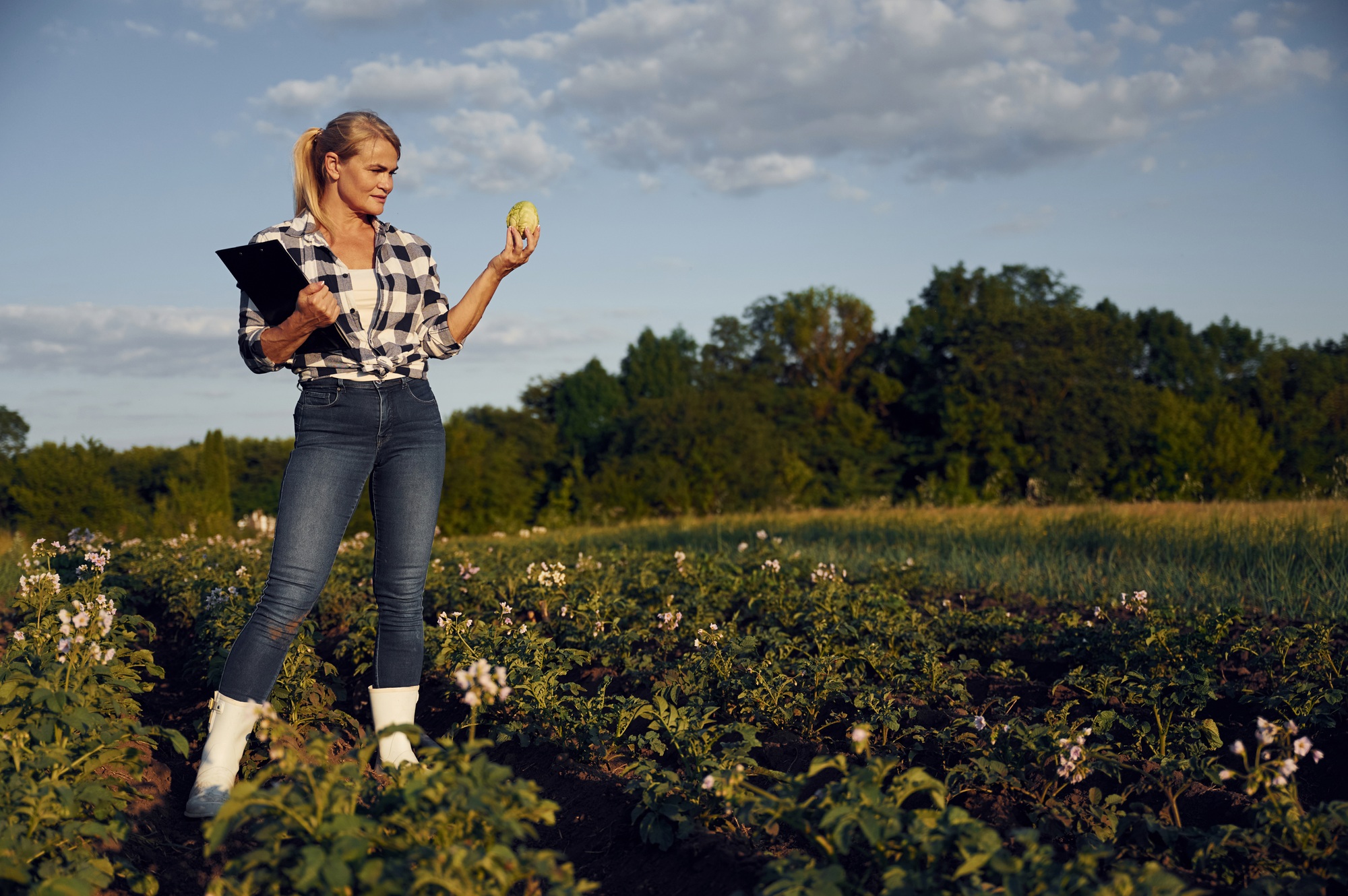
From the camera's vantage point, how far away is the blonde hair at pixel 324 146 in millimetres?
3125

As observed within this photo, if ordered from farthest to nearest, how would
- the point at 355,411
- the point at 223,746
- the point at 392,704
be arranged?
the point at 392,704 < the point at 355,411 < the point at 223,746

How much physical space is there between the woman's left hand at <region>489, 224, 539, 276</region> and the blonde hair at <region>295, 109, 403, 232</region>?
1.61 ft

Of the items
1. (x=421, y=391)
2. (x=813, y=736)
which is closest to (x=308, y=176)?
(x=421, y=391)

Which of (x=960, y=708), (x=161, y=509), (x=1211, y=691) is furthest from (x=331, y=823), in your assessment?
(x=161, y=509)

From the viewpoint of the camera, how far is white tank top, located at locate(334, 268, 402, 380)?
10.5 feet

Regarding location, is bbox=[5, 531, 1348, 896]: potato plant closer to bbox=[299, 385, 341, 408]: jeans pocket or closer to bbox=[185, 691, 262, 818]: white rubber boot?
bbox=[185, 691, 262, 818]: white rubber boot

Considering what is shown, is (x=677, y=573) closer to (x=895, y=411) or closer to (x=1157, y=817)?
(x=1157, y=817)

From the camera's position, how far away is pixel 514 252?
341 centimetres

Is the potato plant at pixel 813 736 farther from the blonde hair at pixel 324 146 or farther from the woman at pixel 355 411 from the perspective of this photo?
the blonde hair at pixel 324 146

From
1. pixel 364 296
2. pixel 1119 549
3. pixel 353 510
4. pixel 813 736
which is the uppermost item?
pixel 364 296

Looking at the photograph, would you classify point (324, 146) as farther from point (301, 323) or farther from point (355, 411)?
point (355, 411)

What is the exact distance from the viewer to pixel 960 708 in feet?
12.3

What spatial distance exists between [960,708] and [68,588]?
4611mm

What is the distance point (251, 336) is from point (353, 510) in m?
0.66
